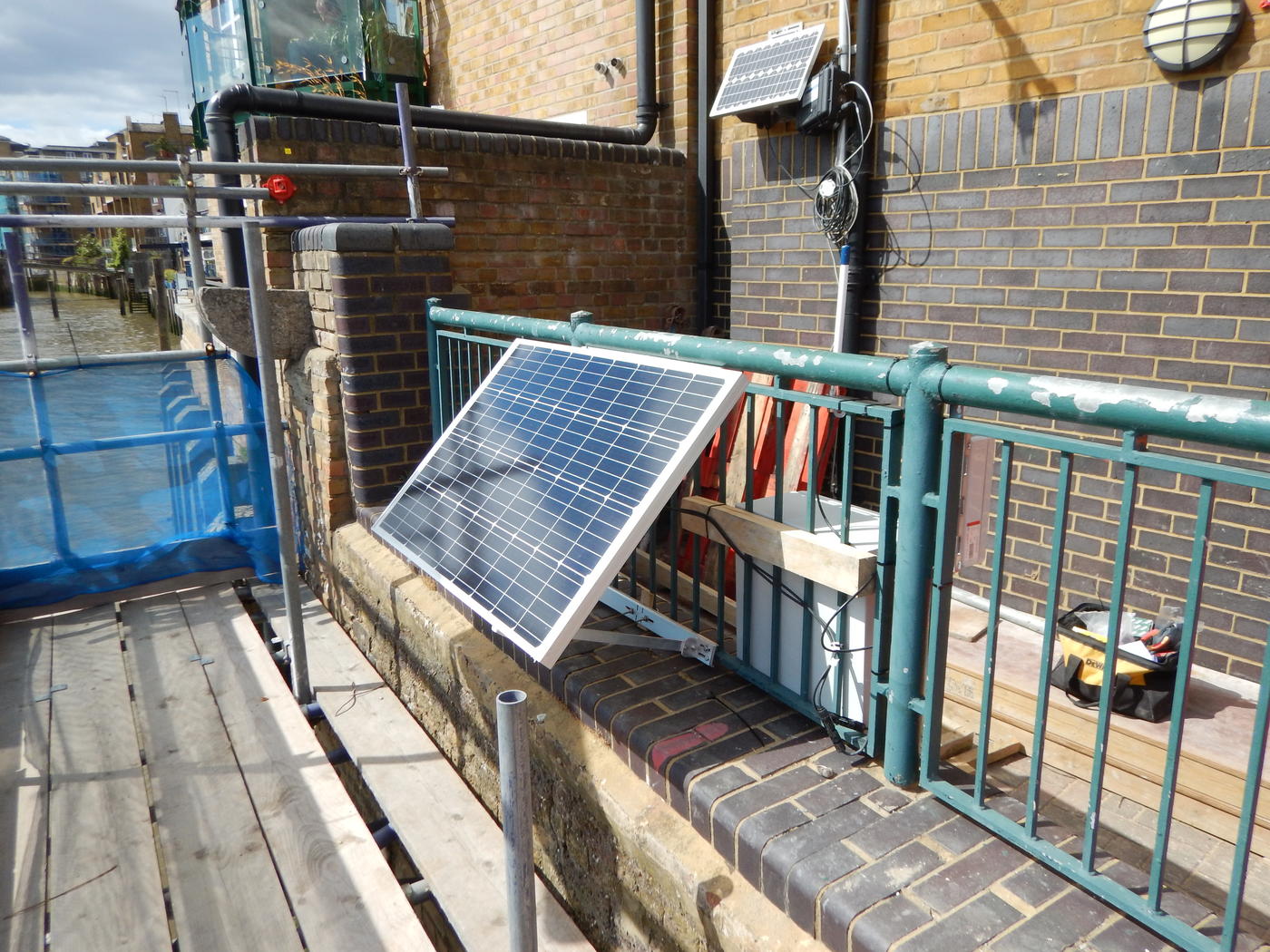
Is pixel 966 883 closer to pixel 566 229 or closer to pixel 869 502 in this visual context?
pixel 869 502

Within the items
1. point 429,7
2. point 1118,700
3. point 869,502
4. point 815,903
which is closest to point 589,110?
point 429,7

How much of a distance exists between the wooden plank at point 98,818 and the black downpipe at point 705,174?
417 centimetres

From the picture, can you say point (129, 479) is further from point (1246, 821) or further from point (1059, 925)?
point (1246, 821)

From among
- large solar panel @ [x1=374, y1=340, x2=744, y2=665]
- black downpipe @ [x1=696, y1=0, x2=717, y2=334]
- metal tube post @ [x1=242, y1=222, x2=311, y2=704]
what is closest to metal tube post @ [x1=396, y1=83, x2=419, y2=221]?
metal tube post @ [x1=242, y1=222, x2=311, y2=704]

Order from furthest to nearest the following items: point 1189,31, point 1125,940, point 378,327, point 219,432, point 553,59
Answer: point 553,59
point 219,432
point 378,327
point 1189,31
point 1125,940

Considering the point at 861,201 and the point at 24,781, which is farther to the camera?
the point at 861,201

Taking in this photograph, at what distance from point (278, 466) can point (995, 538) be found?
9.87 feet

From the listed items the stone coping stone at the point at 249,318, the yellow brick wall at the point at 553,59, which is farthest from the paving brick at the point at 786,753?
the yellow brick wall at the point at 553,59

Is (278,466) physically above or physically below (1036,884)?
above

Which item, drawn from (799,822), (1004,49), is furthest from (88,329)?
(799,822)

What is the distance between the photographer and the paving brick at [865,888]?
5.60 feet

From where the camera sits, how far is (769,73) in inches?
187

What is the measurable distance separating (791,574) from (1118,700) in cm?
143

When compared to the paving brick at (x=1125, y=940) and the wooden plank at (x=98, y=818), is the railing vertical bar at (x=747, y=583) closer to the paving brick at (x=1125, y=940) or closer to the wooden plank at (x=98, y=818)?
the paving brick at (x=1125, y=940)
